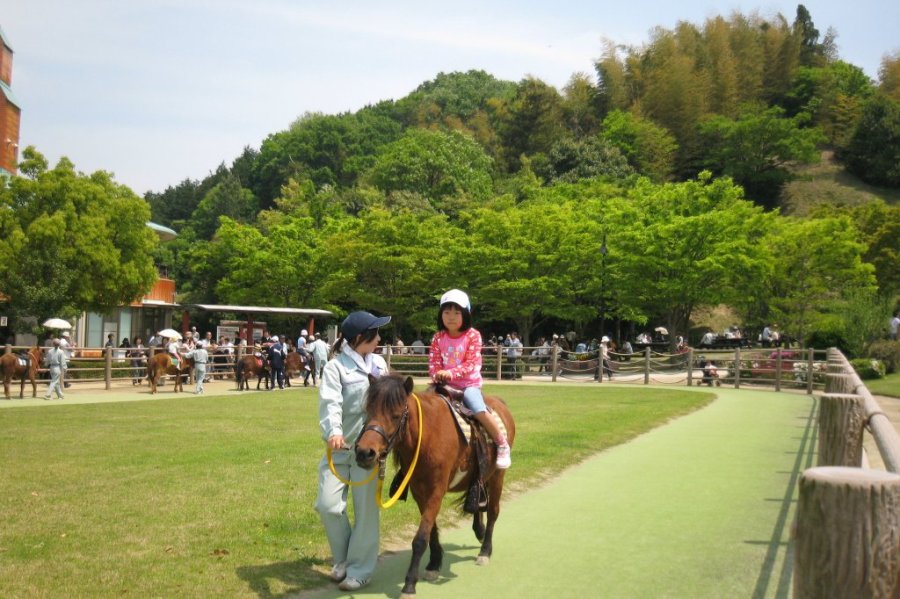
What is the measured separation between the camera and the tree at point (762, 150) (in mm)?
68500

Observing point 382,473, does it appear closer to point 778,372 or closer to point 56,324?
point 778,372

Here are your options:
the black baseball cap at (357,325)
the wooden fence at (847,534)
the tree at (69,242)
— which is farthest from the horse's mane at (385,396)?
the tree at (69,242)

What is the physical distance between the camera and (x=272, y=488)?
866 centimetres

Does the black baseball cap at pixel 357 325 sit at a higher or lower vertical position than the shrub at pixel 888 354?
higher

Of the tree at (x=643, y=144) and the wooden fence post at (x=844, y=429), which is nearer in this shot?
the wooden fence post at (x=844, y=429)

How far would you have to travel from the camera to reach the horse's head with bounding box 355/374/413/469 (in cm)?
467

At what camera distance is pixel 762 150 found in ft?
230

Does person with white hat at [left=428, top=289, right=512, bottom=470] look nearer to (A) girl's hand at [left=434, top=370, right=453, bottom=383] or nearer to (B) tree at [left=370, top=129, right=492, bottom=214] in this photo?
(A) girl's hand at [left=434, top=370, right=453, bottom=383]

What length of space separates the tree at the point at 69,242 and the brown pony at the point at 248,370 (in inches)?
298

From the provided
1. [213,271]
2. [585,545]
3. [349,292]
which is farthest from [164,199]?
[585,545]

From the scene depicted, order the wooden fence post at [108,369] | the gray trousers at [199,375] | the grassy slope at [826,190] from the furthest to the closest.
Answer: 1. the grassy slope at [826,190]
2. the wooden fence post at [108,369]
3. the gray trousers at [199,375]

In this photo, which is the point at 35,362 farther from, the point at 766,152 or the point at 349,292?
the point at 766,152

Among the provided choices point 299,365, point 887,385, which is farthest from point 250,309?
point 887,385

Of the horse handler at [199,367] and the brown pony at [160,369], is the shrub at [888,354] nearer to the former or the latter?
the horse handler at [199,367]
